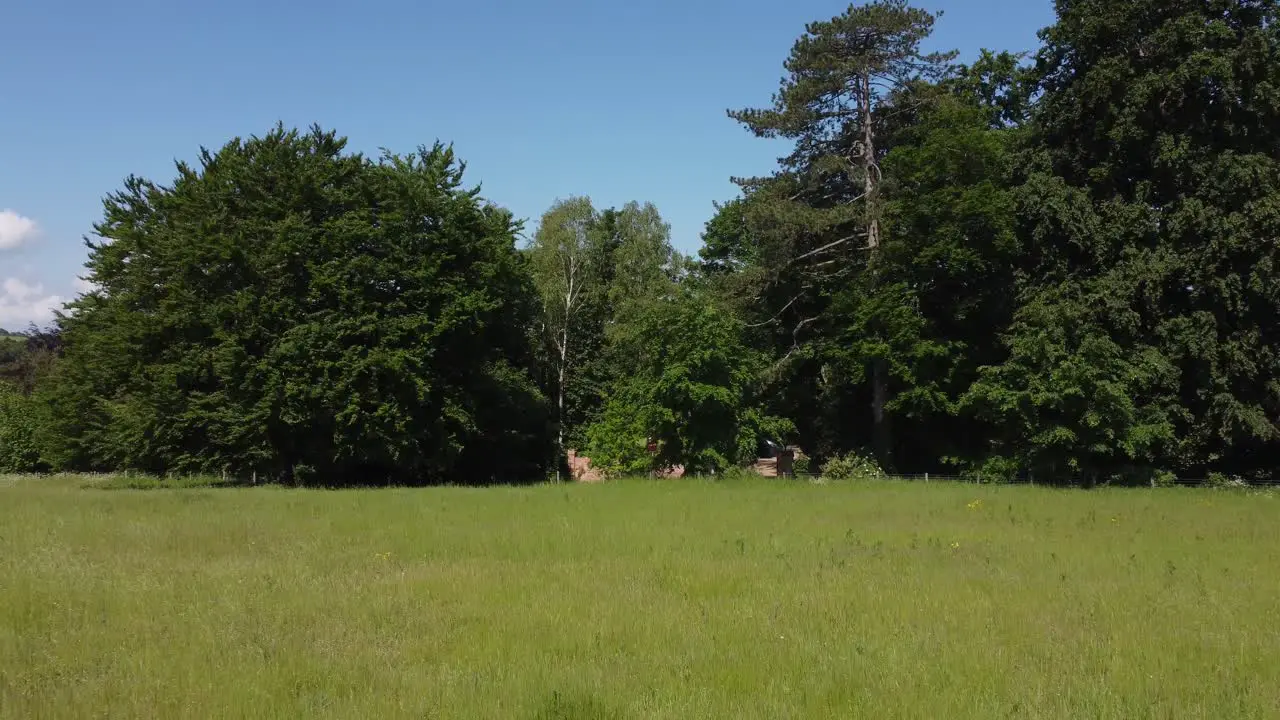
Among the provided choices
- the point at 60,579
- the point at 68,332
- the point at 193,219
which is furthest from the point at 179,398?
the point at 60,579

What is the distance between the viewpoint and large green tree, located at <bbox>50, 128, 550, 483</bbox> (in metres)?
33.2

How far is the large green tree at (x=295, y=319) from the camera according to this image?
33156 mm

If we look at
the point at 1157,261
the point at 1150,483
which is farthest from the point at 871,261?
the point at 1150,483

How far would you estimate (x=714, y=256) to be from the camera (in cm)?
5662

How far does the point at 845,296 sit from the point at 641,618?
28084 millimetres

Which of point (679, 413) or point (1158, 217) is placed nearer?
point (1158, 217)

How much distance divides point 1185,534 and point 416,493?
66.4 ft

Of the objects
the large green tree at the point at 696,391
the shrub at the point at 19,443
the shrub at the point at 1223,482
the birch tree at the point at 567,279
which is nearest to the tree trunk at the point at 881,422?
the large green tree at the point at 696,391

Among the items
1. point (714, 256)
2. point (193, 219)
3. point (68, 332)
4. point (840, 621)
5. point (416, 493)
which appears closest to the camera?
point (840, 621)

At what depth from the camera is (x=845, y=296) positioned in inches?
1399

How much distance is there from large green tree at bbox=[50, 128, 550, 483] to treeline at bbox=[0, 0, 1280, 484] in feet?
0.48

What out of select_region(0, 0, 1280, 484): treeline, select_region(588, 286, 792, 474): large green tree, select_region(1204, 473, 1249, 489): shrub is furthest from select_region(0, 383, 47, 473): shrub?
select_region(1204, 473, 1249, 489): shrub

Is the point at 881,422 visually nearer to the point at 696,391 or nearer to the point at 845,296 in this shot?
the point at 845,296

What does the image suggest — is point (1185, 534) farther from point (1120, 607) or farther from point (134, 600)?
point (134, 600)
